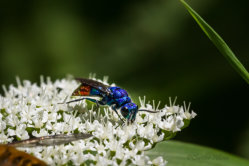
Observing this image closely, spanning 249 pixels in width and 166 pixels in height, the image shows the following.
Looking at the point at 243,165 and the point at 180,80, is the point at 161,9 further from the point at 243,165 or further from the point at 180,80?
the point at 243,165

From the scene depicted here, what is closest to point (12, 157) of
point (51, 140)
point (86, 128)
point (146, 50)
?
point (51, 140)

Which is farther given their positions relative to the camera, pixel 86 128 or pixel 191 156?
pixel 191 156

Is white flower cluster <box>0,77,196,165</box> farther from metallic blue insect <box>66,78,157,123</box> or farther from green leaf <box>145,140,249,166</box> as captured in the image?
green leaf <box>145,140,249,166</box>

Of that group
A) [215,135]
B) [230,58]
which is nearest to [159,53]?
[215,135]

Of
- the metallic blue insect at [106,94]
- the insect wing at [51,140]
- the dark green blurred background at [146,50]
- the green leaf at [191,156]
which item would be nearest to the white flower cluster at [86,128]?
the metallic blue insect at [106,94]

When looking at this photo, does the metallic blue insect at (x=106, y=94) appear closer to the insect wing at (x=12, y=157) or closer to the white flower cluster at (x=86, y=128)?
the white flower cluster at (x=86, y=128)

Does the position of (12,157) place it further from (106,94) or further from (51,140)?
(106,94)
